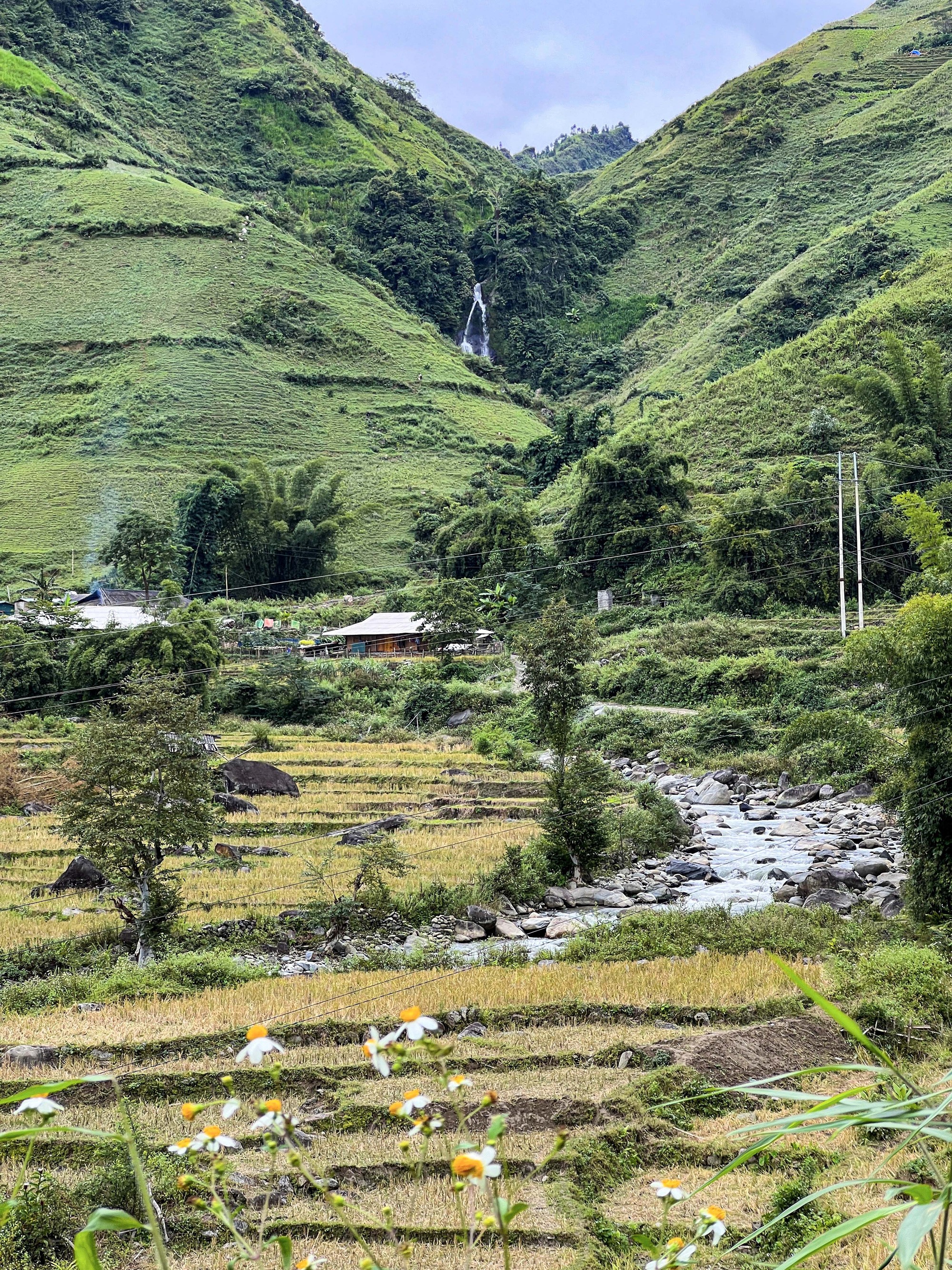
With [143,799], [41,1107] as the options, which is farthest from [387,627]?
[41,1107]

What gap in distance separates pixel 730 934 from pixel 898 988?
377 centimetres

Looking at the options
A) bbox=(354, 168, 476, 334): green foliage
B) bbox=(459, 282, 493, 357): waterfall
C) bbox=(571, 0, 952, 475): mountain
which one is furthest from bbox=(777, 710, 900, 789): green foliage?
bbox=(354, 168, 476, 334): green foliage

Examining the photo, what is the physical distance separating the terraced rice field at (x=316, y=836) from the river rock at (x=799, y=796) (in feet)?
19.8

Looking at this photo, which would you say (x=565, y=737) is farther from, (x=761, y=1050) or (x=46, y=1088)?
(x=46, y=1088)

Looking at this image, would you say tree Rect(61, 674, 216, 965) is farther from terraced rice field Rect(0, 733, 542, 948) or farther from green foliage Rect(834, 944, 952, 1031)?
green foliage Rect(834, 944, 952, 1031)

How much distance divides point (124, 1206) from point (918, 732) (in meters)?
12.2

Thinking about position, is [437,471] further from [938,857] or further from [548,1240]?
[548,1240]

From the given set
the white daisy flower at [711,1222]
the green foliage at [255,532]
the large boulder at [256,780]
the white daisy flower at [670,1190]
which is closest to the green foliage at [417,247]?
the green foliage at [255,532]

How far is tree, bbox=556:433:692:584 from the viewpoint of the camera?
49.9m

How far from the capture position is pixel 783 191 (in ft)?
353

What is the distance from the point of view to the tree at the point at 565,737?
20.9 metres

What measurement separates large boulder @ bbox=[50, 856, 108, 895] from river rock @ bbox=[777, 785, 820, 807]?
15.6 metres

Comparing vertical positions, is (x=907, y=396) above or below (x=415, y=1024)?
above

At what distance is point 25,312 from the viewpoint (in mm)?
88625
